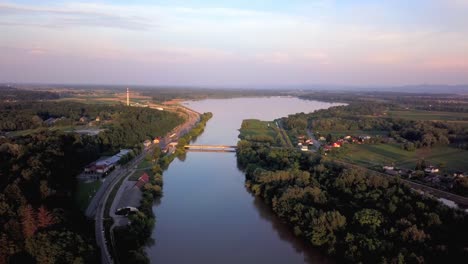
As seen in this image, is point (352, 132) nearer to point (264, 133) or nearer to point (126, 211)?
point (264, 133)

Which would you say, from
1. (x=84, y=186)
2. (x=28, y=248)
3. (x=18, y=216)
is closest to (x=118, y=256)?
(x=28, y=248)

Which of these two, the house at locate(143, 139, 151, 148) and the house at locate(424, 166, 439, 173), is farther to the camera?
the house at locate(143, 139, 151, 148)

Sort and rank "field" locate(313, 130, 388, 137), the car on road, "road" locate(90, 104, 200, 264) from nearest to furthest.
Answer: "road" locate(90, 104, 200, 264) < the car on road < "field" locate(313, 130, 388, 137)

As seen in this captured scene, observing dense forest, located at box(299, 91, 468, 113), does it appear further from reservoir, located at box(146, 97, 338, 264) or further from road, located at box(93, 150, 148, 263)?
road, located at box(93, 150, 148, 263)

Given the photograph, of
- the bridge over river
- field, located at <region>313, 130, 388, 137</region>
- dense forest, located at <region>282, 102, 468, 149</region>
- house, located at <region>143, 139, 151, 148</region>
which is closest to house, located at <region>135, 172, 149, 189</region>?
the bridge over river

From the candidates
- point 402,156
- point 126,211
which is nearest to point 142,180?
point 126,211

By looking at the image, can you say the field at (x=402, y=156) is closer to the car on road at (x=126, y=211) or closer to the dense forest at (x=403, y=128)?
the dense forest at (x=403, y=128)

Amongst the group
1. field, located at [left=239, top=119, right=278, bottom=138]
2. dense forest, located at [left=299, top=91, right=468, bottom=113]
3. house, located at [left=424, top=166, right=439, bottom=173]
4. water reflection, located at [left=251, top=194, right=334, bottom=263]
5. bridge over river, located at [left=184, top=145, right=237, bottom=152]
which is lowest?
water reflection, located at [left=251, top=194, right=334, bottom=263]

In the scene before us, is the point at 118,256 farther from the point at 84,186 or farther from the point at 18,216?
the point at 84,186
